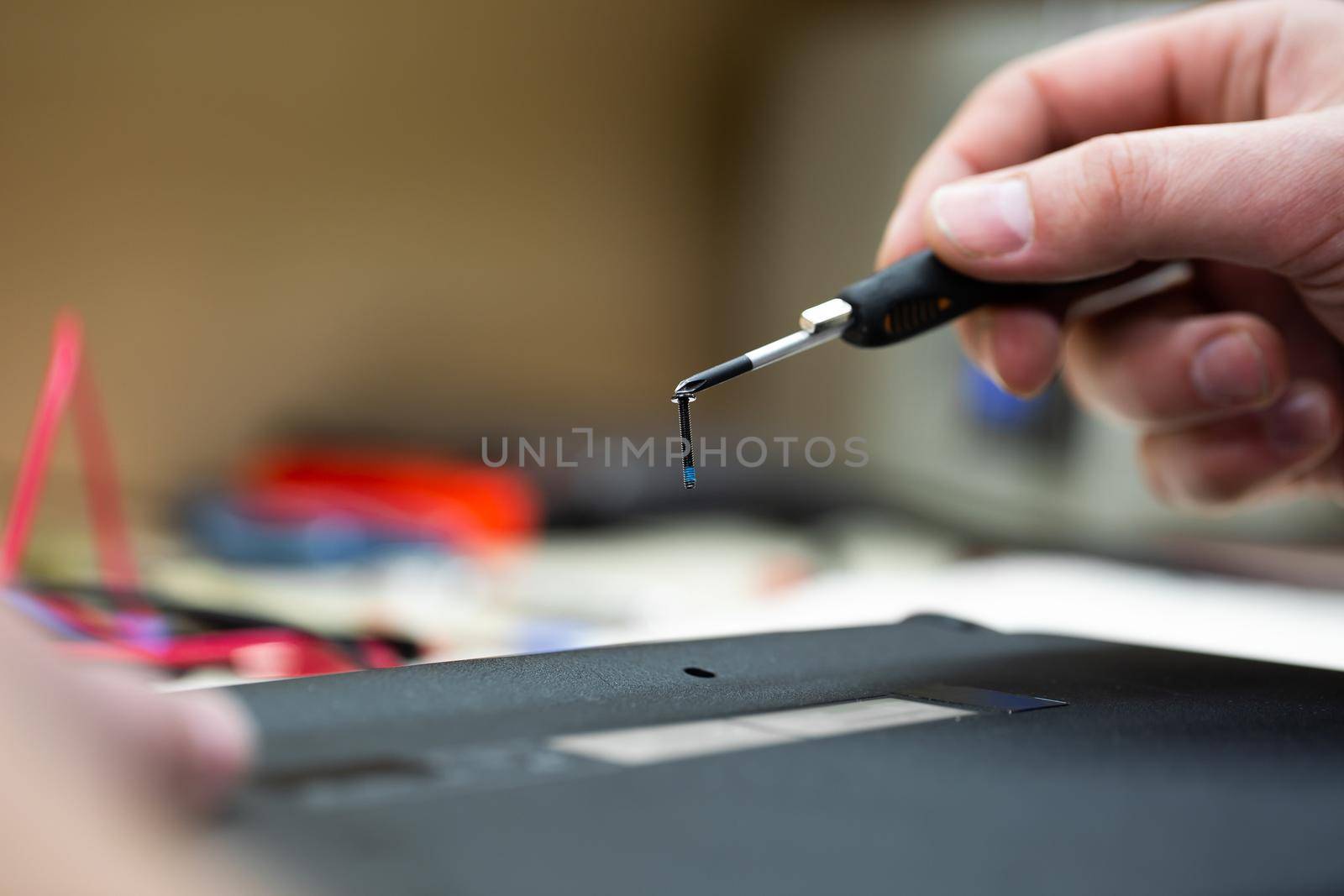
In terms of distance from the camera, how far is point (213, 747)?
0.60 feet

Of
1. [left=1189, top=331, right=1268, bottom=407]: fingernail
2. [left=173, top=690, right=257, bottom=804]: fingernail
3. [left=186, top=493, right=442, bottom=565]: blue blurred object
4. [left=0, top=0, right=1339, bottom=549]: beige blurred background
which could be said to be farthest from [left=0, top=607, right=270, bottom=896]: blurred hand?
[left=0, top=0, right=1339, bottom=549]: beige blurred background

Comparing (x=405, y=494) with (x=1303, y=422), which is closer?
(x=1303, y=422)

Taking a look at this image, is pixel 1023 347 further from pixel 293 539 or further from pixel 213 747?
pixel 293 539

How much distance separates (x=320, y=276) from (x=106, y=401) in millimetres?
358

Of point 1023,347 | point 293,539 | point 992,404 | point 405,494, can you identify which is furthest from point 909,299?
point 992,404

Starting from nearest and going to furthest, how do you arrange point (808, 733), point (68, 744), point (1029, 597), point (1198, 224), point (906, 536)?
1. point (68, 744)
2. point (808, 733)
3. point (1198, 224)
4. point (1029, 597)
5. point (906, 536)

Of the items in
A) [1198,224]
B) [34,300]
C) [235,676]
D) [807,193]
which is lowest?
[235,676]

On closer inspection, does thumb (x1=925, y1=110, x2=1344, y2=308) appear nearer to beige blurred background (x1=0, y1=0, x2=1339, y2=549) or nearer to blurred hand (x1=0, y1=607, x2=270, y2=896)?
blurred hand (x1=0, y1=607, x2=270, y2=896)

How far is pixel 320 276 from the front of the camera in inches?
68.4

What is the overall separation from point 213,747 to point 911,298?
12.8 inches

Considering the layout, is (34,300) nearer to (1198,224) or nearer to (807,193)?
(807,193)

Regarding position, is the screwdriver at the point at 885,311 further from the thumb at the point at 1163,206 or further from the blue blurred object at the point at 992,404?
the blue blurred object at the point at 992,404

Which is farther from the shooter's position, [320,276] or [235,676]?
[320,276]

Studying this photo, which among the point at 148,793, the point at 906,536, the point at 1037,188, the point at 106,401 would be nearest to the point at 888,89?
the point at 906,536
